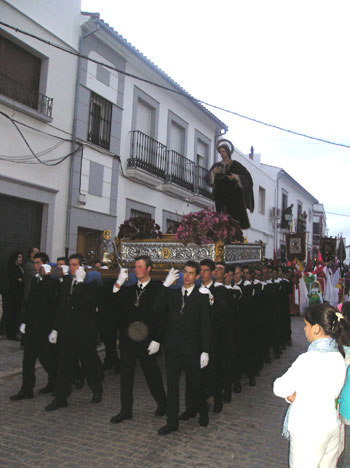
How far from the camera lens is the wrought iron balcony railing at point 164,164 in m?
13.3

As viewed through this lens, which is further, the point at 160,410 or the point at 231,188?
the point at 231,188

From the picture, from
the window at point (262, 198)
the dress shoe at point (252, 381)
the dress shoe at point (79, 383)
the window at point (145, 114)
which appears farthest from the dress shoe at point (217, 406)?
the window at point (262, 198)

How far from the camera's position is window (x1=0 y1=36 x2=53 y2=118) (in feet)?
30.5

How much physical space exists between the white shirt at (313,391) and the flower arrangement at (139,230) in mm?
5911

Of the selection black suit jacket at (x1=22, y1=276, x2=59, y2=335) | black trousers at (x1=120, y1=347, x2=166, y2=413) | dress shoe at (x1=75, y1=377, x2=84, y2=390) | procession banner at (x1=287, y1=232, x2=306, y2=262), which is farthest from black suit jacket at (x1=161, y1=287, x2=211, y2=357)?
procession banner at (x1=287, y1=232, x2=306, y2=262)

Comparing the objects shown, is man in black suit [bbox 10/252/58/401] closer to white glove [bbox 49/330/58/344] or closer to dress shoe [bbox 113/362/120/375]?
white glove [bbox 49/330/58/344]

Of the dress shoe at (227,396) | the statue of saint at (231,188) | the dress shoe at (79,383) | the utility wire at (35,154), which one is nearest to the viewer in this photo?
the dress shoe at (227,396)

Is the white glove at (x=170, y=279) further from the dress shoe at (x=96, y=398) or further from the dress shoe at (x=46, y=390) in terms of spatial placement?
the dress shoe at (x=46, y=390)

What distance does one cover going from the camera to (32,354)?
202 inches

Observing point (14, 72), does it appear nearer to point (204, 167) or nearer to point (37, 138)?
point (37, 138)

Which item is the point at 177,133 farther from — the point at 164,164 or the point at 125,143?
the point at 125,143

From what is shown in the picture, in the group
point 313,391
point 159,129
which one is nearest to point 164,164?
point 159,129

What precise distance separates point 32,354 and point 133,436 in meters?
1.72

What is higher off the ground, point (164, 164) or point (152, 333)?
point (164, 164)
